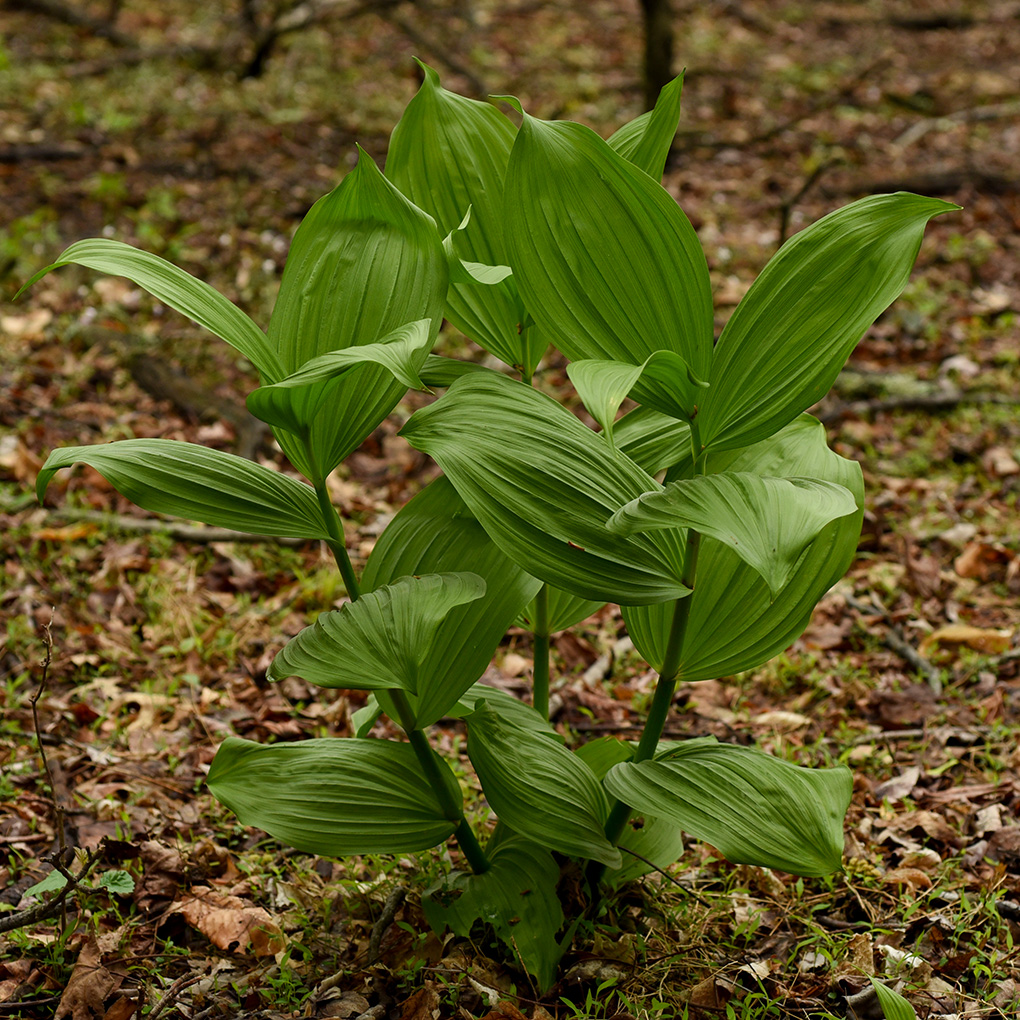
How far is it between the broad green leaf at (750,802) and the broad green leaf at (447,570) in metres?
0.31

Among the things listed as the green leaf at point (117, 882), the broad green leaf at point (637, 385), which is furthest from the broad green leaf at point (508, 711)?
the green leaf at point (117, 882)

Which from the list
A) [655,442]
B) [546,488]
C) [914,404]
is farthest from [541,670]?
[914,404]

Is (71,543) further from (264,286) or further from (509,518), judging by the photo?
(509,518)

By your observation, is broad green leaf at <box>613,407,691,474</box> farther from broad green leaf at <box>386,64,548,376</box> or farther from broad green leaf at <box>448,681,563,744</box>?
broad green leaf at <box>448,681,563,744</box>

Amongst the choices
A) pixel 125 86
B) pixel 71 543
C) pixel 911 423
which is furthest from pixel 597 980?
pixel 125 86

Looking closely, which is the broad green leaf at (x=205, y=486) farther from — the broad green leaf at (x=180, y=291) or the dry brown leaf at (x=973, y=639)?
the dry brown leaf at (x=973, y=639)

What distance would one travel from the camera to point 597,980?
191 centimetres

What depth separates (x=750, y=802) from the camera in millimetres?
1597

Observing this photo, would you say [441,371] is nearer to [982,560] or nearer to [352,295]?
[352,295]

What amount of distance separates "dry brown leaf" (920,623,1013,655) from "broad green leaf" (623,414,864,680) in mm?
1558

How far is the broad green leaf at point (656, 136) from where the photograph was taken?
1644 millimetres

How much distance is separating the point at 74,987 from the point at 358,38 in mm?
9122

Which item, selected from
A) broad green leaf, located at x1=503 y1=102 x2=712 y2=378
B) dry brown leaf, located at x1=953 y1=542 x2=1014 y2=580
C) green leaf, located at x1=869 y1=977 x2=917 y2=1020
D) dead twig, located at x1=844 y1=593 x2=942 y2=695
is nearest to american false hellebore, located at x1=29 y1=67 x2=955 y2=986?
broad green leaf, located at x1=503 y1=102 x2=712 y2=378

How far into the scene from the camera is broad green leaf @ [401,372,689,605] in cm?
145
